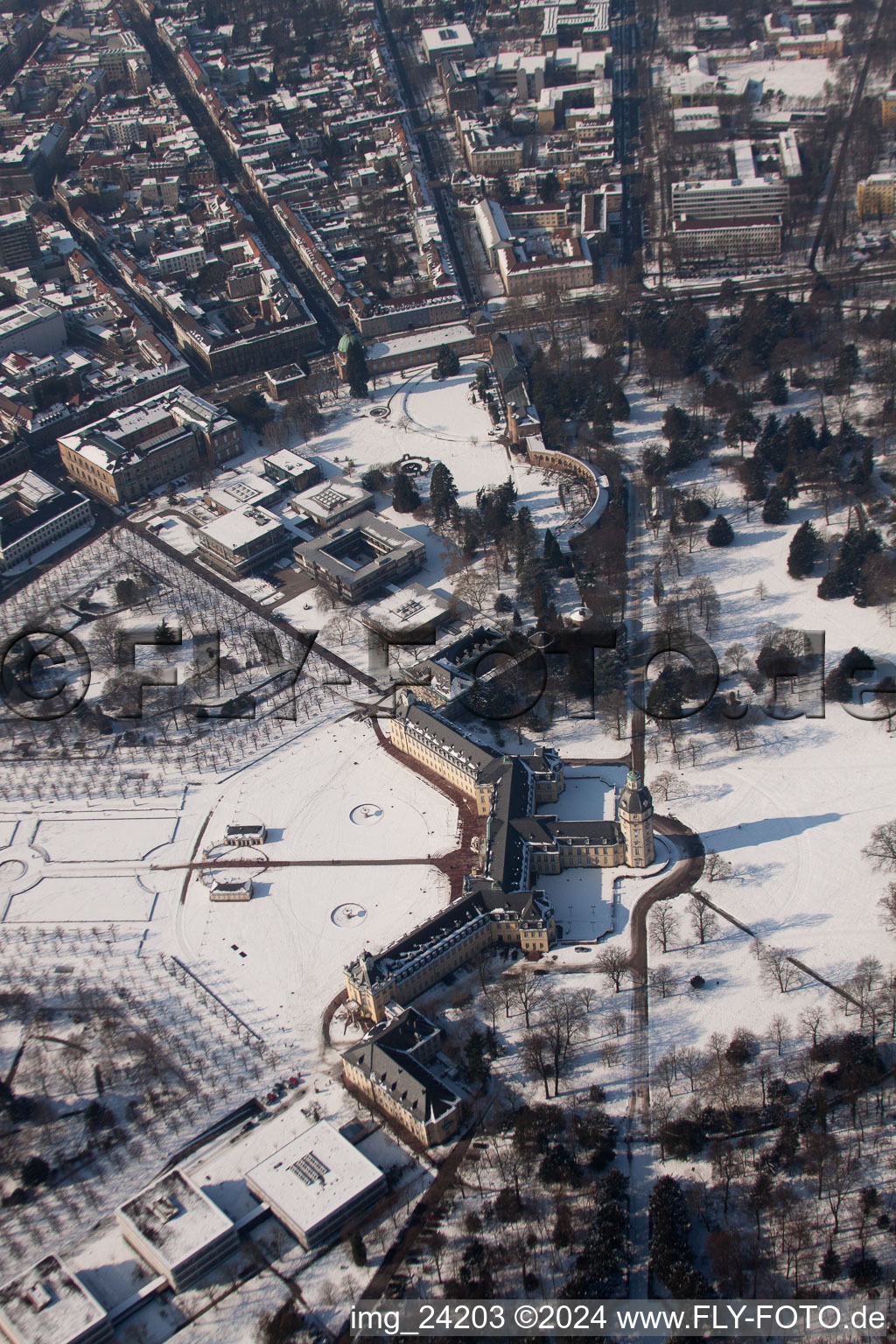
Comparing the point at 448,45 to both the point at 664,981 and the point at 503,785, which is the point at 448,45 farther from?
the point at 664,981

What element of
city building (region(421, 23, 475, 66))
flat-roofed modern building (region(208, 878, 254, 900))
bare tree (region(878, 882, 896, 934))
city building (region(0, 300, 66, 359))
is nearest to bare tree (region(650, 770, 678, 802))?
bare tree (region(878, 882, 896, 934))

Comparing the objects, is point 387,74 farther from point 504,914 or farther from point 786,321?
point 504,914

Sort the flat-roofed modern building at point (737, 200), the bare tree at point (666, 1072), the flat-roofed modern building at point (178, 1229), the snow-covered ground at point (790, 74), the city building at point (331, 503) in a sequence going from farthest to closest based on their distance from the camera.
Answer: the snow-covered ground at point (790, 74) → the flat-roofed modern building at point (737, 200) → the city building at point (331, 503) → the bare tree at point (666, 1072) → the flat-roofed modern building at point (178, 1229)

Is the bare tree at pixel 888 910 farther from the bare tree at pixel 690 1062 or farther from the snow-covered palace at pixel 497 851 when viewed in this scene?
the bare tree at pixel 690 1062

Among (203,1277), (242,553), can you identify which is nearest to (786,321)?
(242,553)

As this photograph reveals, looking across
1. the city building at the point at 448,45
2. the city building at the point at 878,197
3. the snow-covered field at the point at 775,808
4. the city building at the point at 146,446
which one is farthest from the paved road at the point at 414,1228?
the city building at the point at 448,45

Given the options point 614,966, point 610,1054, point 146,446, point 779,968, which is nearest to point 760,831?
point 779,968
